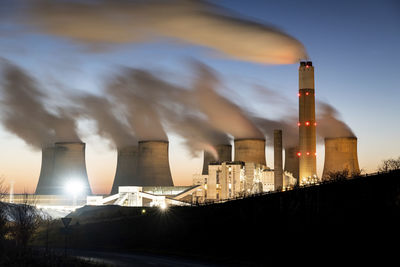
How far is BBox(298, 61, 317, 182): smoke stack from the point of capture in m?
74.2

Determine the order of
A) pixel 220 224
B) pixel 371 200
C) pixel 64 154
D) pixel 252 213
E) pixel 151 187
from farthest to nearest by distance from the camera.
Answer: pixel 64 154
pixel 151 187
pixel 220 224
pixel 252 213
pixel 371 200

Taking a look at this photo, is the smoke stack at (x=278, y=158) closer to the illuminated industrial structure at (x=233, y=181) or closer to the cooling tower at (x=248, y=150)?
the illuminated industrial structure at (x=233, y=181)

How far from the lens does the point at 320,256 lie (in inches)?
938

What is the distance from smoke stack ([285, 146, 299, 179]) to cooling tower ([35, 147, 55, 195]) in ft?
140

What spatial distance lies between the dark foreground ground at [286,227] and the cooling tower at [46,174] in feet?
155

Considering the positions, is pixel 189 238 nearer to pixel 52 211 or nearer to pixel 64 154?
pixel 52 211

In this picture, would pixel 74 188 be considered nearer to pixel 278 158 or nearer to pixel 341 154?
pixel 278 158

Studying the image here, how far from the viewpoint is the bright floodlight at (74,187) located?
82.4m

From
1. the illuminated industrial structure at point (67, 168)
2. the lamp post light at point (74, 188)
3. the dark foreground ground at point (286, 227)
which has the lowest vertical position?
the dark foreground ground at point (286, 227)

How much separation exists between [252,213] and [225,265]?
278 inches

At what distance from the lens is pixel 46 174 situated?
9406 centimetres

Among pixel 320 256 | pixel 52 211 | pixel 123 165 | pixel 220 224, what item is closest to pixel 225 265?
pixel 320 256

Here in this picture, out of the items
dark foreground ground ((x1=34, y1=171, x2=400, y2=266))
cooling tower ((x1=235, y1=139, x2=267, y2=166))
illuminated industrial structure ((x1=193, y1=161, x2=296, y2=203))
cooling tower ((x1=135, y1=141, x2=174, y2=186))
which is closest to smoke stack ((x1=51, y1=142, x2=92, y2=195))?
cooling tower ((x1=135, y1=141, x2=174, y2=186))

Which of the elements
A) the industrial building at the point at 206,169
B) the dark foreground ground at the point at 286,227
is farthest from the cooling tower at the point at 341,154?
the dark foreground ground at the point at 286,227
